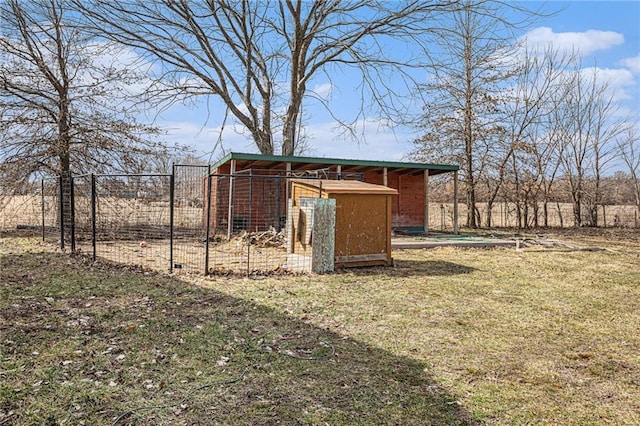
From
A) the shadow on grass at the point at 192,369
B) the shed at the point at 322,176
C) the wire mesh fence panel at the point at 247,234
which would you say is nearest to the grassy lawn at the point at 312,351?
the shadow on grass at the point at 192,369

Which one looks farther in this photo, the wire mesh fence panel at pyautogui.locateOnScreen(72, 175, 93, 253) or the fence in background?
the wire mesh fence panel at pyautogui.locateOnScreen(72, 175, 93, 253)

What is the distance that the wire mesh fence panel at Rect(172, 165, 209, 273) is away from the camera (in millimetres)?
8672

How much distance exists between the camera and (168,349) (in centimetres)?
367

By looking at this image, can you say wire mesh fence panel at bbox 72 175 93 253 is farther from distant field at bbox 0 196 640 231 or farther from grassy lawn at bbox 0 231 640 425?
grassy lawn at bbox 0 231 640 425

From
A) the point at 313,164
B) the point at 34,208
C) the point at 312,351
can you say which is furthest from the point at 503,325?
the point at 34,208

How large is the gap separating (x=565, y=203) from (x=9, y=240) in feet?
76.8

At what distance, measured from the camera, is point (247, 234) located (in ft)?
Result: 35.2

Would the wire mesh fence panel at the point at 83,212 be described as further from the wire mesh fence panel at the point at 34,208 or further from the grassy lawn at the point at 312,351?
the grassy lawn at the point at 312,351

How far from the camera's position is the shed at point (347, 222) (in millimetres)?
7618

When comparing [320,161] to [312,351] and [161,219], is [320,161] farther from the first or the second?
[312,351]

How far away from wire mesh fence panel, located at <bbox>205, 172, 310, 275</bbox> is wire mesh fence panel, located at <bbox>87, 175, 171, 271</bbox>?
46.7 inches

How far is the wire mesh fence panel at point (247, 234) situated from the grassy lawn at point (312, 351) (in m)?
1.26

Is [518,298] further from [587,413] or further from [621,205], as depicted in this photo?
[621,205]

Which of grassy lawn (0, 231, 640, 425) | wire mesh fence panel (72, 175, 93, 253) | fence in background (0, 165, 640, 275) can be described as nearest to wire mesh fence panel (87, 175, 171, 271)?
fence in background (0, 165, 640, 275)
